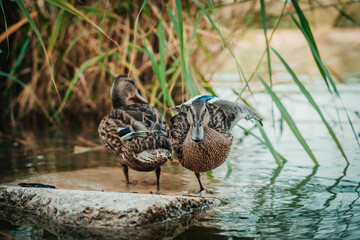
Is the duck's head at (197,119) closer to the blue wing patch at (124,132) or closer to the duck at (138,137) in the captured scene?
the duck at (138,137)

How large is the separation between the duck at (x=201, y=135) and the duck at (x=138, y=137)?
11 cm

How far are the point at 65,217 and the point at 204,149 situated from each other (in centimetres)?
107

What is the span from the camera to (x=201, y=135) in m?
3.25

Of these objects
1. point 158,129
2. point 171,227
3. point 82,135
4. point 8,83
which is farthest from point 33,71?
point 171,227

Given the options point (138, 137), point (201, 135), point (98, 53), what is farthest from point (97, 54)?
point (201, 135)

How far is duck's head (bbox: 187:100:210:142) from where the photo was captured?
128 inches

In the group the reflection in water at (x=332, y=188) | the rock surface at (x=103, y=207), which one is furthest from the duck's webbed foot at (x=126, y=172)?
the reflection in water at (x=332, y=188)

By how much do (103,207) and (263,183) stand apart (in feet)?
4.67

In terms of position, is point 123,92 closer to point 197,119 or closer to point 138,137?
point 138,137

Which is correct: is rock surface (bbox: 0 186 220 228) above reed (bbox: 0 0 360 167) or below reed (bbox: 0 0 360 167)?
below

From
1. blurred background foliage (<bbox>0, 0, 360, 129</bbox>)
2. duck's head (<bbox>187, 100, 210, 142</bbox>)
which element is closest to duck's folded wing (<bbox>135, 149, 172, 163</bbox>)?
duck's head (<bbox>187, 100, 210, 142</bbox>)

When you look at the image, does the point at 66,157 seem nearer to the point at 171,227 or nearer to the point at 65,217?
the point at 65,217

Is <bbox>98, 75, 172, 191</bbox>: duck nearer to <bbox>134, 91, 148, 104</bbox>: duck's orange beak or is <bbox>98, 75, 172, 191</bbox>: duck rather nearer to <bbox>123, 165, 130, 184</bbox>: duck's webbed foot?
<bbox>123, 165, 130, 184</bbox>: duck's webbed foot

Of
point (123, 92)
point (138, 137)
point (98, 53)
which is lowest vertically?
point (138, 137)
